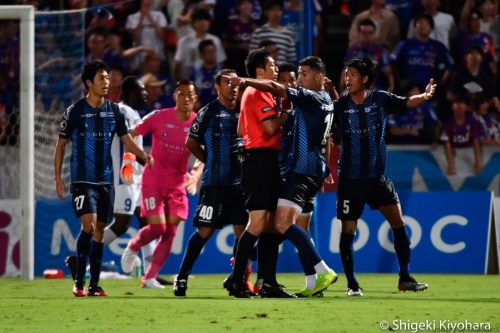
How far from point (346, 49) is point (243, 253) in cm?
984

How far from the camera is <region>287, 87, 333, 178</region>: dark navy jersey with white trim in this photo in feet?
35.2

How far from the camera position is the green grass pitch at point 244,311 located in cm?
820

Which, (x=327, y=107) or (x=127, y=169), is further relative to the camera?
(x=127, y=169)

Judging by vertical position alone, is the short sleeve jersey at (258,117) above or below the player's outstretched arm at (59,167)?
above

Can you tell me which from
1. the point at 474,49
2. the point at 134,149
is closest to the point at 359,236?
the point at 474,49

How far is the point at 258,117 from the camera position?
1075 cm

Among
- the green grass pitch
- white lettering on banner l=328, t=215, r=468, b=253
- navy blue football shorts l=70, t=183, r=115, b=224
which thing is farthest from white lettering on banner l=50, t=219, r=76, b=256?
navy blue football shorts l=70, t=183, r=115, b=224

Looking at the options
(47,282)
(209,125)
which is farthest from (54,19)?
(209,125)

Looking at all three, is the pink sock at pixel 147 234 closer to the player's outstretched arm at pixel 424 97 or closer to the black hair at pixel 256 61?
the black hair at pixel 256 61

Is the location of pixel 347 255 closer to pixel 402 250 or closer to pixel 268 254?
pixel 402 250

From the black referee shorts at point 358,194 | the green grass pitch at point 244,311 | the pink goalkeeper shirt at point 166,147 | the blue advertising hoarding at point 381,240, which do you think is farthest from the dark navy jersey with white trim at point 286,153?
the blue advertising hoarding at point 381,240

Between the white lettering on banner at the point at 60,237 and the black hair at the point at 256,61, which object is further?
the white lettering on banner at the point at 60,237

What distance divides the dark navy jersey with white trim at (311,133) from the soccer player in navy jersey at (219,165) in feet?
3.76

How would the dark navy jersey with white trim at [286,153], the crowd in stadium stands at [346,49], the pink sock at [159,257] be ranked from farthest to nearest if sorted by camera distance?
the crowd in stadium stands at [346,49] → the pink sock at [159,257] → the dark navy jersey with white trim at [286,153]
